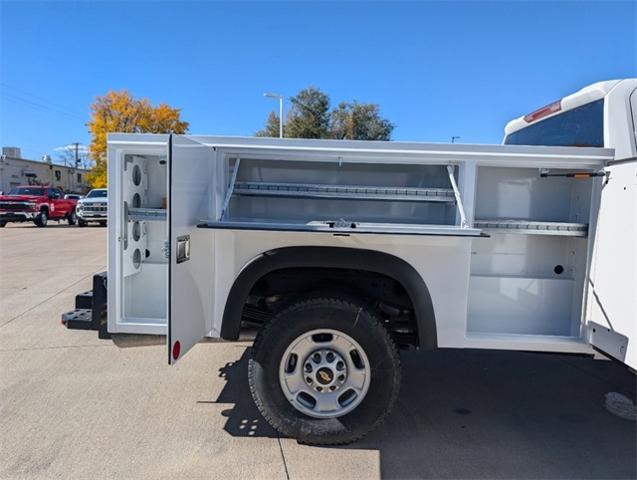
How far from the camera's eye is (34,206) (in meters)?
21.1

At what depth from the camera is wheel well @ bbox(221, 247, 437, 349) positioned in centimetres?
274

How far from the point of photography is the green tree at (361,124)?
28281 mm

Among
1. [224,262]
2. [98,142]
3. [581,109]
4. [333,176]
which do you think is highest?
[98,142]

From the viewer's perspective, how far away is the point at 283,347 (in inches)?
109

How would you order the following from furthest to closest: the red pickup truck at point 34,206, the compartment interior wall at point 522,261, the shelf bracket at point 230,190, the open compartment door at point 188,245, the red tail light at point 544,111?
the red pickup truck at point 34,206, the red tail light at point 544,111, the compartment interior wall at point 522,261, the shelf bracket at point 230,190, the open compartment door at point 188,245

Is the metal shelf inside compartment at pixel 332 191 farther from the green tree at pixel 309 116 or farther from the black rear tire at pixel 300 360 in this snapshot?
the green tree at pixel 309 116

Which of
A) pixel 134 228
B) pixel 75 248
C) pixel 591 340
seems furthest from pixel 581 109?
pixel 75 248

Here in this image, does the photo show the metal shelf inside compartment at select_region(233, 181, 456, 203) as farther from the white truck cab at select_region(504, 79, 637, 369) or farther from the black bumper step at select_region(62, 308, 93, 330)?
the black bumper step at select_region(62, 308, 93, 330)

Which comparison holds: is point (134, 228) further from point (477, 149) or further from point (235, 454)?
point (477, 149)

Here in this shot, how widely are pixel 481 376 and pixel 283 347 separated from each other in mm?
2359

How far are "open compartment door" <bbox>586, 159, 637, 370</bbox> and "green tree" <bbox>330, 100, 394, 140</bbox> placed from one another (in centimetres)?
2600

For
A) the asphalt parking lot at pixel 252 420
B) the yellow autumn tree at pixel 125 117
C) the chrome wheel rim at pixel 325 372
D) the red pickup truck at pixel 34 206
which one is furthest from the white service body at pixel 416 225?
the yellow autumn tree at pixel 125 117

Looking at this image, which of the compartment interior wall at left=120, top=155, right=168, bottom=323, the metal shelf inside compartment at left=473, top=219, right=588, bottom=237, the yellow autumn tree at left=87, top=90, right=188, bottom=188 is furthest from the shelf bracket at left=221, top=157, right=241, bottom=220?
the yellow autumn tree at left=87, top=90, right=188, bottom=188

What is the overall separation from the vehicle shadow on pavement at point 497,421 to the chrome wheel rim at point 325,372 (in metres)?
0.34
